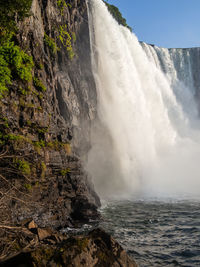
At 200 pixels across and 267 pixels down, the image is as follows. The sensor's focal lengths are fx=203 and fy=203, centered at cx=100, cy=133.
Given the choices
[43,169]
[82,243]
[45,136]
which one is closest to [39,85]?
[45,136]

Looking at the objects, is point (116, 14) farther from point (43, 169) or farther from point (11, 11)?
point (43, 169)

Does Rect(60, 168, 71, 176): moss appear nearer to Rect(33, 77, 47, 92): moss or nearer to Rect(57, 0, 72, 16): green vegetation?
Rect(33, 77, 47, 92): moss

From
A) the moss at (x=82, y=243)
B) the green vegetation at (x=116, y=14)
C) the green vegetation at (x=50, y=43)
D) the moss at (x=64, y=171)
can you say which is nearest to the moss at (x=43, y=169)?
the moss at (x=64, y=171)

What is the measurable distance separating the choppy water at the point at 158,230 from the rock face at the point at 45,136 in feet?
6.67

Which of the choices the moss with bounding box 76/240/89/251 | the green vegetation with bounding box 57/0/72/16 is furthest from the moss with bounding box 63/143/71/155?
the green vegetation with bounding box 57/0/72/16

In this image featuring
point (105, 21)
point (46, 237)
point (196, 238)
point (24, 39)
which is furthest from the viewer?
point (105, 21)

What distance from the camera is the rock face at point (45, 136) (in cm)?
883

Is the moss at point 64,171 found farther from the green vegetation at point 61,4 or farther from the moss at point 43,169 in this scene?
the green vegetation at point 61,4

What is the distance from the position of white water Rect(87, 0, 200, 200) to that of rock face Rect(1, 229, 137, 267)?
14.4 m

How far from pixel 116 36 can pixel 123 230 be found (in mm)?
21241

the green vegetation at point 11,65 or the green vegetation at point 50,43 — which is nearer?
the green vegetation at point 11,65

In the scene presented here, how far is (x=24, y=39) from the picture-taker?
35.8 feet

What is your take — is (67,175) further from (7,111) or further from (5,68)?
(5,68)

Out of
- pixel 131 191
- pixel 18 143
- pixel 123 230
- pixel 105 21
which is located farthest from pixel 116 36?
pixel 123 230
